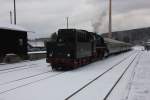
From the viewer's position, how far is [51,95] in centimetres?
948

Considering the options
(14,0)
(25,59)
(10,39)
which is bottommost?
(25,59)

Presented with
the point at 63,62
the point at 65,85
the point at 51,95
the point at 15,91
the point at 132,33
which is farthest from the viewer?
the point at 132,33

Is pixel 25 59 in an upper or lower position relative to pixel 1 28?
lower

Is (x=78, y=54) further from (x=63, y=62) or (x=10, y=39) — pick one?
(x=10, y=39)

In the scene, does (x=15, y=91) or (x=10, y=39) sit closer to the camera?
(x=15, y=91)

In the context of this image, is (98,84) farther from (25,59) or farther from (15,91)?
(25,59)

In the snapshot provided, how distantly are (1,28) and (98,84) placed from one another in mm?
16524

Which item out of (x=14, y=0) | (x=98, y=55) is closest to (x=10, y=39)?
(x=98, y=55)

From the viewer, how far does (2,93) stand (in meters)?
9.86

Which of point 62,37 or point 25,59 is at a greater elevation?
point 62,37

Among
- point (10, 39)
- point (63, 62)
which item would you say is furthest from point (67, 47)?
point (10, 39)

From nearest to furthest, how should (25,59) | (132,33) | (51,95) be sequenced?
(51,95), (25,59), (132,33)

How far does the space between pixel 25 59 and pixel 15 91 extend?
20.9 metres

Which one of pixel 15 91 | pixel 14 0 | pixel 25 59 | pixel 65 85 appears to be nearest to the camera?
pixel 15 91
